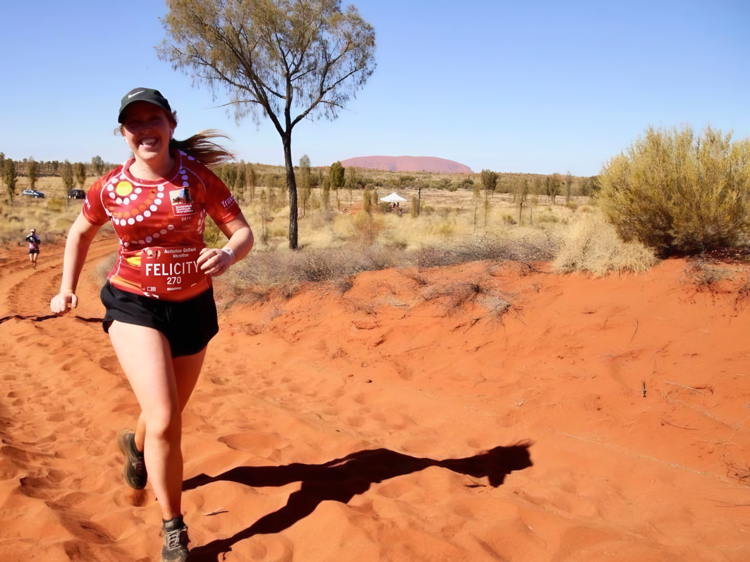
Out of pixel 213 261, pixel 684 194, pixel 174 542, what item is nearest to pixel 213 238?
pixel 684 194

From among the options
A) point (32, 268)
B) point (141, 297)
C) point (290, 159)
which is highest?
point (290, 159)

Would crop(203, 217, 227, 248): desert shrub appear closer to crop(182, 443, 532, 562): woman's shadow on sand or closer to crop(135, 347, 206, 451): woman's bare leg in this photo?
crop(182, 443, 532, 562): woman's shadow on sand

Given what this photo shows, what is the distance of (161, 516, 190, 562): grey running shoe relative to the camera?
8.23 ft

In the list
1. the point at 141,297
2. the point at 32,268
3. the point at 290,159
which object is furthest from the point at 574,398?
the point at 32,268

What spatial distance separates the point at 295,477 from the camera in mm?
3570

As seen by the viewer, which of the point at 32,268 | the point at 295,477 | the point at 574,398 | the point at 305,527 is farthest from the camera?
the point at 32,268

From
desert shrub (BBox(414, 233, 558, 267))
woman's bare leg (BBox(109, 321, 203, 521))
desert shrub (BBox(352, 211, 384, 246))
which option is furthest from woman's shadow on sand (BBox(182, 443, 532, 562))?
desert shrub (BBox(352, 211, 384, 246))

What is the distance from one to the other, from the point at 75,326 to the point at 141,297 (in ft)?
24.1

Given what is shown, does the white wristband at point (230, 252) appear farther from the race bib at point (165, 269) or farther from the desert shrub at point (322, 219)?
the desert shrub at point (322, 219)

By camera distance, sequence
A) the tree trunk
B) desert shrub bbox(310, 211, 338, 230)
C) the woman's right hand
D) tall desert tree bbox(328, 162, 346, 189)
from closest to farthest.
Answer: the woman's right hand < the tree trunk < desert shrub bbox(310, 211, 338, 230) < tall desert tree bbox(328, 162, 346, 189)

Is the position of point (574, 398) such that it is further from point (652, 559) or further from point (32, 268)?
point (32, 268)

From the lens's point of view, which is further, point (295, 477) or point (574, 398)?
point (574, 398)

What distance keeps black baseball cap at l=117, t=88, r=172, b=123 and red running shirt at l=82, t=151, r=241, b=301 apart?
286mm

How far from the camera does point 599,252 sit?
24.7 ft
